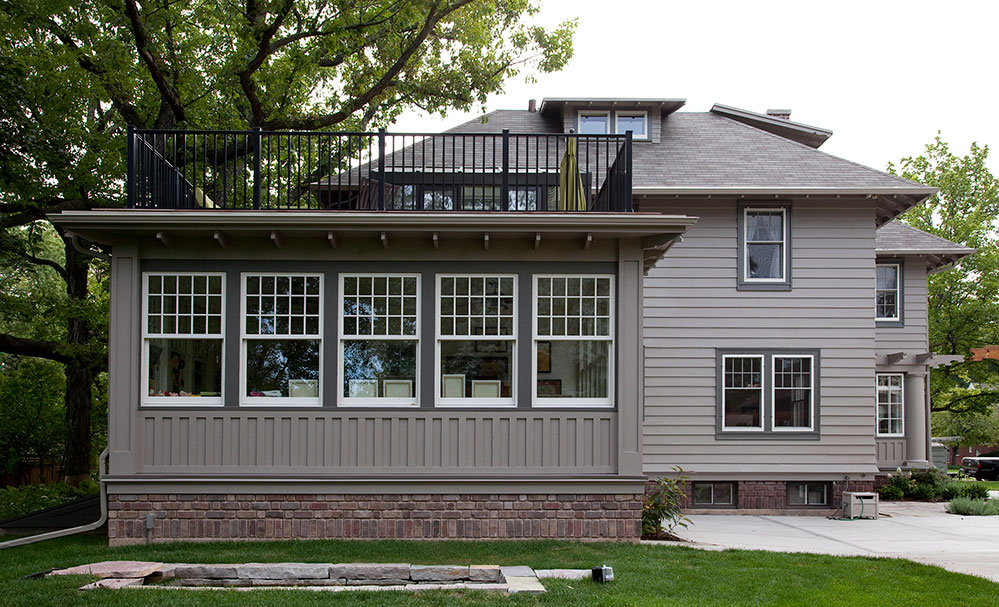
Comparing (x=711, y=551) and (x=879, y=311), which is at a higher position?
(x=879, y=311)

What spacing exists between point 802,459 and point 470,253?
7588 mm

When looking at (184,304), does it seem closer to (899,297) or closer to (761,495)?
(761,495)

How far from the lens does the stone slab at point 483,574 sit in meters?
7.08

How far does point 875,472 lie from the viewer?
13703 millimetres

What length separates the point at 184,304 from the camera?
9.18 m

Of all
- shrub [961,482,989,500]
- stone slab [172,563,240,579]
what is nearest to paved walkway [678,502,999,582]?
shrub [961,482,989,500]

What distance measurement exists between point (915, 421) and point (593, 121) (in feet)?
29.8

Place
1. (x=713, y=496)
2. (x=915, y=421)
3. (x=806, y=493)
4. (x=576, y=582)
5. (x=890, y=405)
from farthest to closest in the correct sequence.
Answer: (x=890, y=405)
(x=915, y=421)
(x=806, y=493)
(x=713, y=496)
(x=576, y=582)

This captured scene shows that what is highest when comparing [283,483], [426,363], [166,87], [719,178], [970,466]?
[166,87]

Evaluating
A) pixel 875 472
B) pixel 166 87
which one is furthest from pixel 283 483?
pixel 875 472

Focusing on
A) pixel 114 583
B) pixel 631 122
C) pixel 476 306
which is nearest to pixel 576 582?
pixel 476 306

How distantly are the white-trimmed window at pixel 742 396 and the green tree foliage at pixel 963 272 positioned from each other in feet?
42.2

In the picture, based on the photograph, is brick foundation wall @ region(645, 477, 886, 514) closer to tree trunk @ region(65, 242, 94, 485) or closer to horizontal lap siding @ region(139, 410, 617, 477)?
horizontal lap siding @ region(139, 410, 617, 477)

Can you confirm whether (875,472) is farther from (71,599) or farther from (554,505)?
(71,599)
